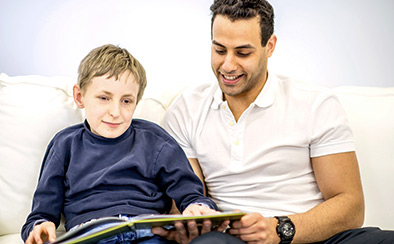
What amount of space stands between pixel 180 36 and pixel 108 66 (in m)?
0.79

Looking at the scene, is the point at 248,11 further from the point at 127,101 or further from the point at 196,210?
the point at 196,210

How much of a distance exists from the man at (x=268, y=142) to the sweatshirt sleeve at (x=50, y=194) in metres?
0.49

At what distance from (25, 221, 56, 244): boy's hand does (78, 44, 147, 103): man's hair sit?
0.44 m

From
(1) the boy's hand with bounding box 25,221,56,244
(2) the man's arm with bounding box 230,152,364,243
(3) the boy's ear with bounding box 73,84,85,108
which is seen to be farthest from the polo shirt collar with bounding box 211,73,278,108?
(1) the boy's hand with bounding box 25,221,56,244

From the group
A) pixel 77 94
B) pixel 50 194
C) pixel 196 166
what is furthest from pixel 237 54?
pixel 50 194

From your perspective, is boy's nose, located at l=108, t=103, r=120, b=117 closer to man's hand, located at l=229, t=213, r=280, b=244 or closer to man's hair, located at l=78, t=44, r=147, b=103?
man's hair, located at l=78, t=44, r=147, b=103

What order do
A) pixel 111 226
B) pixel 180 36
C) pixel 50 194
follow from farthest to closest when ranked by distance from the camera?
pixel 180 36 → pixel 50 194 → pixel 111 226

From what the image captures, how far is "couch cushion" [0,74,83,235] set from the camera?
1.73 m

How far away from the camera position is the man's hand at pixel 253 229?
1.33 m

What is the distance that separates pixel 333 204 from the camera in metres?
1.55

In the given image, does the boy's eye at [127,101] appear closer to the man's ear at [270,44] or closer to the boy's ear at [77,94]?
the boy's ear at [77,94]

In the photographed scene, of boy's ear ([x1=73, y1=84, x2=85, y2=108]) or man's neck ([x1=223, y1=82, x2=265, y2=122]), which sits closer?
boy's ear ([x1=73, y1=84, x2=85, y2=108])

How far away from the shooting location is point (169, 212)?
164 cm

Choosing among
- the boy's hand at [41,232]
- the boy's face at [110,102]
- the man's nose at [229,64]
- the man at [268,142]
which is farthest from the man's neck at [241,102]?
the boy's hand at [41,232]
